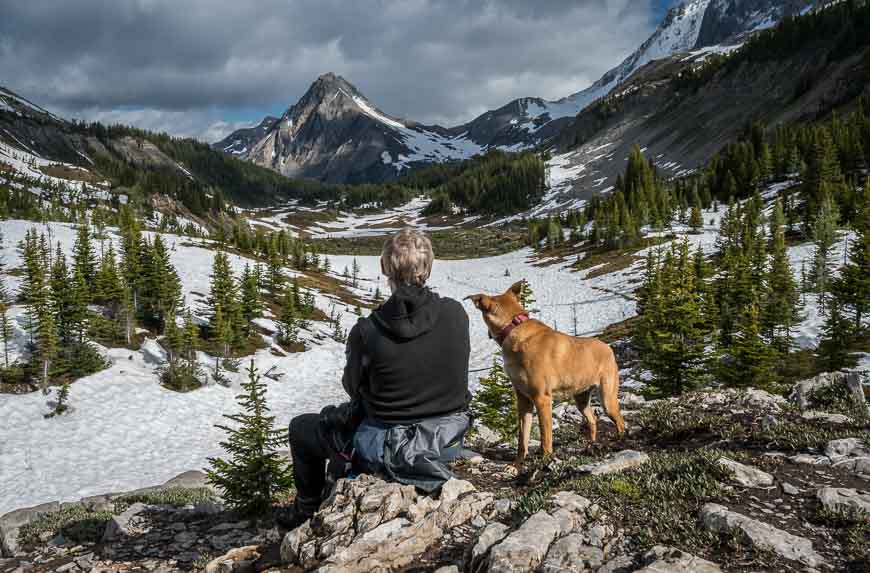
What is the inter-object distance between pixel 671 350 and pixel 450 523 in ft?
61.0

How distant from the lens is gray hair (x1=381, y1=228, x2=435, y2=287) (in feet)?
16.7

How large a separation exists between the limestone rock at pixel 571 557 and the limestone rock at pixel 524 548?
0.08m

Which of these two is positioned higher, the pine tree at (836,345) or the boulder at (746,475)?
the boulder at (746,475)

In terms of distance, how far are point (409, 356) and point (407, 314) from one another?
1.54ft

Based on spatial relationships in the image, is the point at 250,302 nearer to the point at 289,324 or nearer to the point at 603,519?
the point at 289,324

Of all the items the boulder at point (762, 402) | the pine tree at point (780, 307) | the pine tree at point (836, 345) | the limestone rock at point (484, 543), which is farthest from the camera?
the pine tree at point (780, 307)

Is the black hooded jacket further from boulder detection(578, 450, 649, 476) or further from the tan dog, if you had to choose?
boulder detection(578, 450, 649, 476)

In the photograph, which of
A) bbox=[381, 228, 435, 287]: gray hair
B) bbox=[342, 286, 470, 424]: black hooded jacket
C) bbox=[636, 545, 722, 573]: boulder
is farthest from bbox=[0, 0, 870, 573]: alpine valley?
bbox=[381, 228, 435, 287]: gray hair

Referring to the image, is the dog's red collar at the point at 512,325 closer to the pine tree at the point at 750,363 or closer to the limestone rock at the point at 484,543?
the limestone rock at the point at 484,543

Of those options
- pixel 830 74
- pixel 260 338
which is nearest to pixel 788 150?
pixel 830 74

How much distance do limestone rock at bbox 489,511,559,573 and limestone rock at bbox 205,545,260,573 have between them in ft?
9.85

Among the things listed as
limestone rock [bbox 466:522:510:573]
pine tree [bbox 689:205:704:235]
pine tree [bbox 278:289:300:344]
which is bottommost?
pine tree [bbox 278:289:300:344]

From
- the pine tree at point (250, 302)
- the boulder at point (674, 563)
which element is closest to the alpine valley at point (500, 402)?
the boulder at point (674, 563)

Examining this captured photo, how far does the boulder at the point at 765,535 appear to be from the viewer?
3.74m
